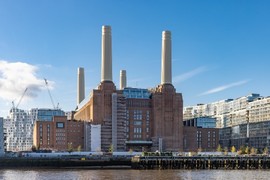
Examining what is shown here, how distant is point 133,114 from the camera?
7515 inches

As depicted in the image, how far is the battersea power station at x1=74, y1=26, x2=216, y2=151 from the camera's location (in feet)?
597

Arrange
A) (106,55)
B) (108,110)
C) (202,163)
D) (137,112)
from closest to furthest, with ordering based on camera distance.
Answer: (202,163)
(106,55)
(108,110)
(137,112)

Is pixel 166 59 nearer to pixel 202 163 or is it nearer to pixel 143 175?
pixel 202 163

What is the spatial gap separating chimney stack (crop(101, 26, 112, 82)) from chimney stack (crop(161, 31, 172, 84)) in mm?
21984

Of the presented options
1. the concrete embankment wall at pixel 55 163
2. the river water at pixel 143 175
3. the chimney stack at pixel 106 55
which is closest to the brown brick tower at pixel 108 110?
the chimney stack at pixel 106 55

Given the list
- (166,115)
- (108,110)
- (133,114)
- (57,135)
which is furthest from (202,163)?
(57,135)

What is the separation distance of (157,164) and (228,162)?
1963cm

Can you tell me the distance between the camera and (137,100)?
632ft

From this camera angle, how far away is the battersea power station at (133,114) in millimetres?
181875

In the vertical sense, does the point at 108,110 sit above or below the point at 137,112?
above

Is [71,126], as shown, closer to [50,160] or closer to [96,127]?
[96,127]

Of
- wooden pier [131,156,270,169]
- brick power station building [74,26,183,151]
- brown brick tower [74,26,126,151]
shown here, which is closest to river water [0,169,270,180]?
wooden pier [131,156,270,169]

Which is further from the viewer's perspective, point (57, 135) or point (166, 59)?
point (166, 59)

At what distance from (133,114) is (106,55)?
1139 inches
